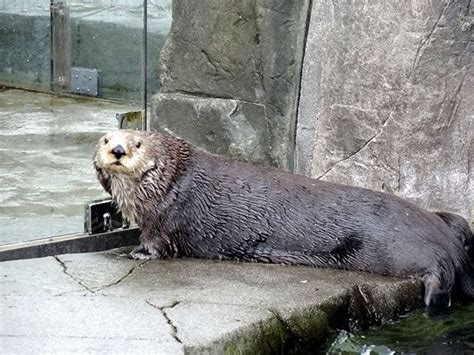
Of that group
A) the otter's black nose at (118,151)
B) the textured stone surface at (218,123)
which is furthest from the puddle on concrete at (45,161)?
the textured stone surface at (218,123)

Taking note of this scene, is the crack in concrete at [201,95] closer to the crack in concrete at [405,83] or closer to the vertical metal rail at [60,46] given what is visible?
the crack in concrete at [405,83]

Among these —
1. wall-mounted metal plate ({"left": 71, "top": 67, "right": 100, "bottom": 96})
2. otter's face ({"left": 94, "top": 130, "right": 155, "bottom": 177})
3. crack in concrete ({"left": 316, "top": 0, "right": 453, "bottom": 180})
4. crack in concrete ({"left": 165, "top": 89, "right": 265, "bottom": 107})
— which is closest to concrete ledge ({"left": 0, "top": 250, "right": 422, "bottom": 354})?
otter's face ({"left": 94, "top": 130, "right": 155, "bottom": 177})

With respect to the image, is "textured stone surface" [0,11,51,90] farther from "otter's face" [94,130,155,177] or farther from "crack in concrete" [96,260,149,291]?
"crack in concrete" [96,260,149,291]

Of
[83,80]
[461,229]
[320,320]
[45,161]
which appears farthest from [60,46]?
[461,229]

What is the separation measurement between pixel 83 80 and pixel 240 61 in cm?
122

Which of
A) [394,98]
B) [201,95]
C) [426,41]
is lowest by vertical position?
[201,95]

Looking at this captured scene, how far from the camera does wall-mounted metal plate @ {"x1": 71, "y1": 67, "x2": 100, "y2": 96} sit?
19.9ft

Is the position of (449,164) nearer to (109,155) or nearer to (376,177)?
(376,177)

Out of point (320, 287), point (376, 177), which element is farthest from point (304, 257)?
point (376, 177)

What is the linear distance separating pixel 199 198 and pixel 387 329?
4.22ft

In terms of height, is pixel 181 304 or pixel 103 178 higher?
pixel 103 178

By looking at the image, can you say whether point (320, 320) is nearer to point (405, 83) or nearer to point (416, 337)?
point (416, 337)

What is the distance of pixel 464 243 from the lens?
6.02m

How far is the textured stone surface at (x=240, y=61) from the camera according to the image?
6.78 metres
